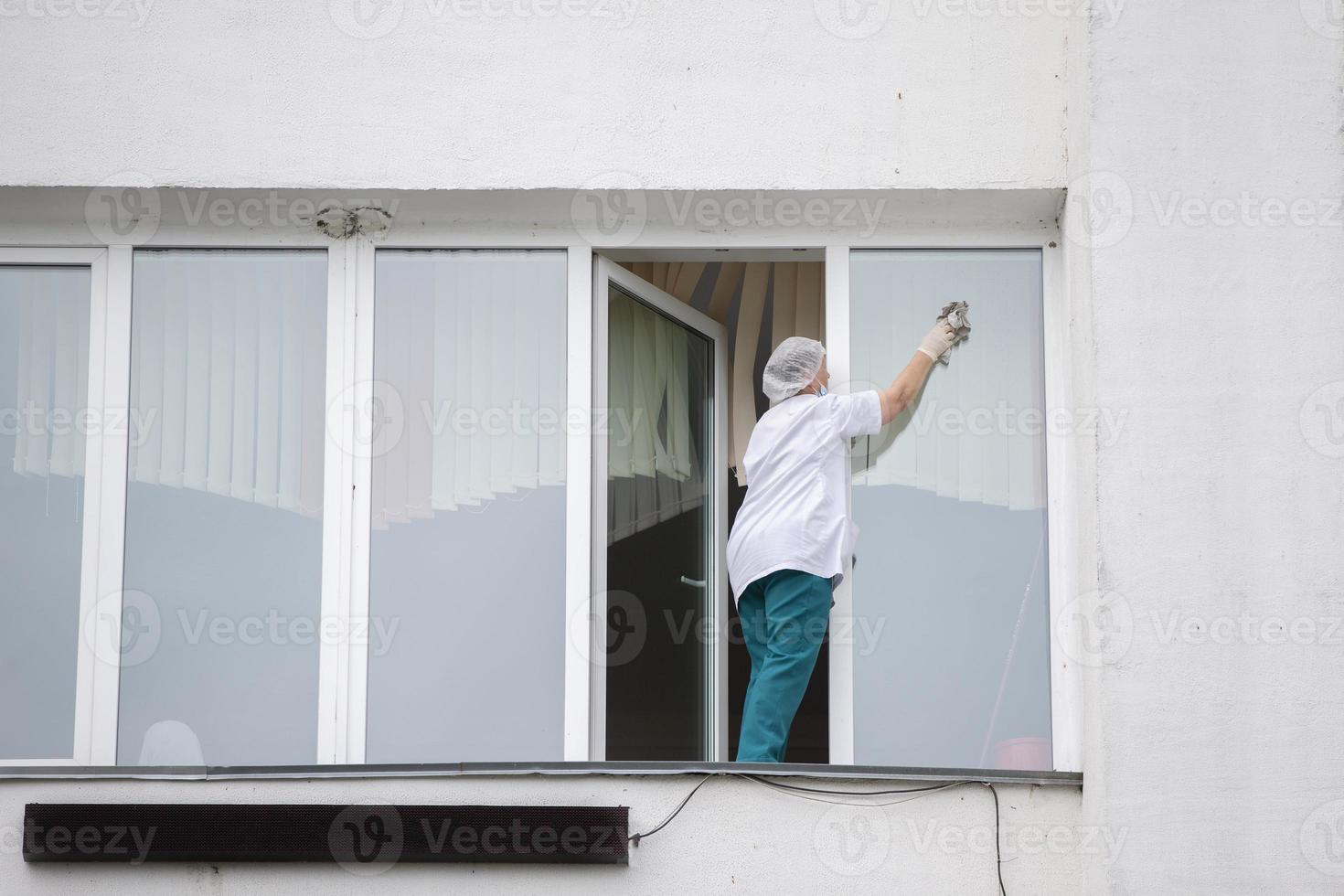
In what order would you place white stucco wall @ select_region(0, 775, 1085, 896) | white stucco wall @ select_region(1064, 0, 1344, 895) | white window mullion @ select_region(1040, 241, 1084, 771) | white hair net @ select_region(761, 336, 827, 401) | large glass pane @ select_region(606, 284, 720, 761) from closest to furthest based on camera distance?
white stucco wall @ select_region(1064, 0, 1344, 895)
white stucco wall @ select_region(0, 775, 1085, 896)
white window mullion @ select_region(1040, 241, 1084, 771)
white hair net @ select_region(761, 336, 827, 401)
large glass pane @ select_region(606, 284, 720, 761)

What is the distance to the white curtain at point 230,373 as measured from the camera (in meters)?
4.68

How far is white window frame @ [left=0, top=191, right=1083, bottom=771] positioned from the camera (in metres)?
4.49

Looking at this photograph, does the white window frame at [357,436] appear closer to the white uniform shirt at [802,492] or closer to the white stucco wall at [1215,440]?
the white uniform shirt at [802,492]

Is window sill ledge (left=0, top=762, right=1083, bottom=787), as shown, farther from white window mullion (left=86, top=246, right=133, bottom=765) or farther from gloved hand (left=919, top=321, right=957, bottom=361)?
gloved hand (left=919, top=321, right=957, bottom=361)

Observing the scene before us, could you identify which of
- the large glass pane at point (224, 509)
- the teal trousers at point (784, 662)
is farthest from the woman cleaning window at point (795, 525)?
the large glass pane at point (224, 509)

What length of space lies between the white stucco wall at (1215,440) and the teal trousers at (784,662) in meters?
0.83

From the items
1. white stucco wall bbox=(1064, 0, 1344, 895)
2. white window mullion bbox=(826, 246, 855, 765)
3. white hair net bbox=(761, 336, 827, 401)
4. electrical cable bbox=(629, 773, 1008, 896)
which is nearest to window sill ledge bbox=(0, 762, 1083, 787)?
electrical cable bbox=(629, 773, 1008, 896)

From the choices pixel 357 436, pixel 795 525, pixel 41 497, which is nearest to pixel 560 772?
pixel 795 525

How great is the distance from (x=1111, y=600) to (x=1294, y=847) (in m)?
0.76

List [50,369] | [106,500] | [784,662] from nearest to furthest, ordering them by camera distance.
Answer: [784,662] → [106,500] → [50,369]

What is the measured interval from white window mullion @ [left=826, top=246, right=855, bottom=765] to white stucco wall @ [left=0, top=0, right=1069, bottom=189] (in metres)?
0.32

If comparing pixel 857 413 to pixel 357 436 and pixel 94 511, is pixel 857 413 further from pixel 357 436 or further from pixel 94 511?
pixel 94 511

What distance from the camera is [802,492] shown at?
4.66 m

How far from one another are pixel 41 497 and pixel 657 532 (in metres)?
2.05
